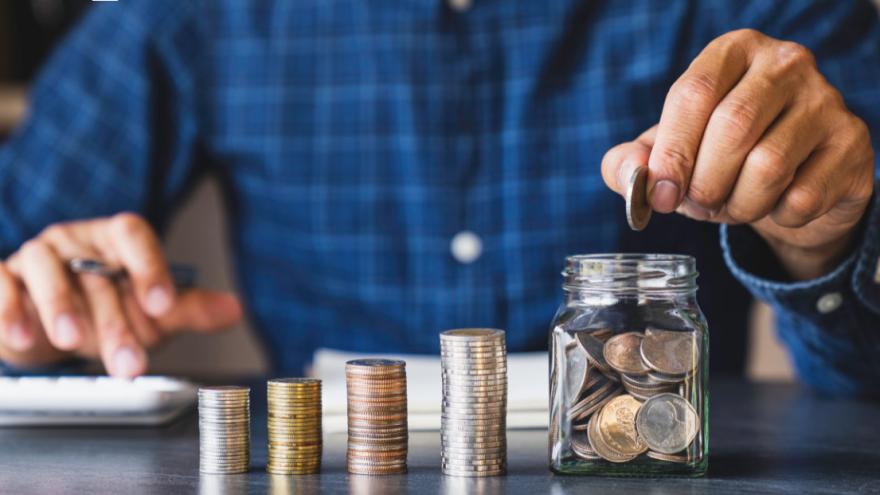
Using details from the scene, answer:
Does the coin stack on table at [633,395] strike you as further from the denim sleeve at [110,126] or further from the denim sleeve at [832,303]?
the denim sleeve at [110,126]

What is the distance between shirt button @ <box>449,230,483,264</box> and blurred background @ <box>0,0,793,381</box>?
1.10 metres

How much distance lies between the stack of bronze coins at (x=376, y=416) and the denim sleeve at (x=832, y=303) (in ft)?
1.19

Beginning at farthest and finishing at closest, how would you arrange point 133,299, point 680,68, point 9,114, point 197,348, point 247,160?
point 197,348
point 9,114
point 247,160
point 680,68
point 133,299

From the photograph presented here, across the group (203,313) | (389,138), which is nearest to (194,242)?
(389,138)

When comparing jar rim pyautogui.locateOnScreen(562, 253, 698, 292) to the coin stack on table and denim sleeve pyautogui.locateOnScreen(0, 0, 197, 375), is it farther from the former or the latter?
denim sleeve pyautogui.locateOnScreen(0, 0, 197, 375)

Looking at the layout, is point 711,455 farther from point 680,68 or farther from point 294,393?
point 680,68

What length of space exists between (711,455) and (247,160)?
0.95m

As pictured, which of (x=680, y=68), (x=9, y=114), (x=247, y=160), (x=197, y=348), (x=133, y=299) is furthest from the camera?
(x=197, y=348)

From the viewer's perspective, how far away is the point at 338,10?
1562mm

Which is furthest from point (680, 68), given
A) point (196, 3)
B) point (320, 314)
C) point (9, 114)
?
point (9, 114)

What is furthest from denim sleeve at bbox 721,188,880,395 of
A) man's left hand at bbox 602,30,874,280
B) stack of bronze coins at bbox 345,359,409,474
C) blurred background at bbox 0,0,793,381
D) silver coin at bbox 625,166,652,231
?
blurred background at bbox 0,0,793,381

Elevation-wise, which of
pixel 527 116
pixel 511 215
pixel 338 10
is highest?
pixel 338 10

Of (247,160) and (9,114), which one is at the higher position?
(9,114)

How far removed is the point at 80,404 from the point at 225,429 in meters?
0.26
